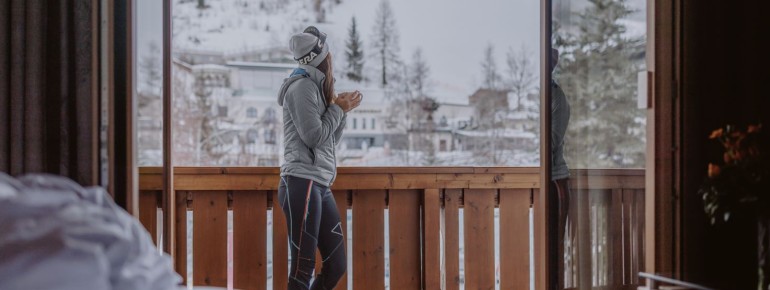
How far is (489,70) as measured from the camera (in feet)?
11.8

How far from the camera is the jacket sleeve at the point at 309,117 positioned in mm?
2605

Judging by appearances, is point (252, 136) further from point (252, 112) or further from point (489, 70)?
point (489, 70)

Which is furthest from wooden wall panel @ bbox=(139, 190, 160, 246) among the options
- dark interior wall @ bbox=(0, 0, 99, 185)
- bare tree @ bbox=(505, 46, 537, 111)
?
bare tree @ bbox=(505, 46, 537, 111)

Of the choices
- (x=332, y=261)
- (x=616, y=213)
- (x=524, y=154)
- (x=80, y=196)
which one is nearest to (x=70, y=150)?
(x=332, y=261)

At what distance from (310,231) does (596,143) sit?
4.10 ft

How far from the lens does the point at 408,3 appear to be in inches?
139

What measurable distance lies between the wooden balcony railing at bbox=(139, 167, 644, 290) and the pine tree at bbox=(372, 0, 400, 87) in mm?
707

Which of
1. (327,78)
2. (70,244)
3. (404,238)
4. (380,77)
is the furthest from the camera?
(380,77)

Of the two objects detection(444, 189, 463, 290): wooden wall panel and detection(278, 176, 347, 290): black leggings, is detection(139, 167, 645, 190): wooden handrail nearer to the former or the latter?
detection(444, 189, 463, 290): wooden wall panel

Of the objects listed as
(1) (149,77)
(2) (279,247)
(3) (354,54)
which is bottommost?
(2) (279,247)

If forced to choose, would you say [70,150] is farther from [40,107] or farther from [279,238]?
[279,238]
